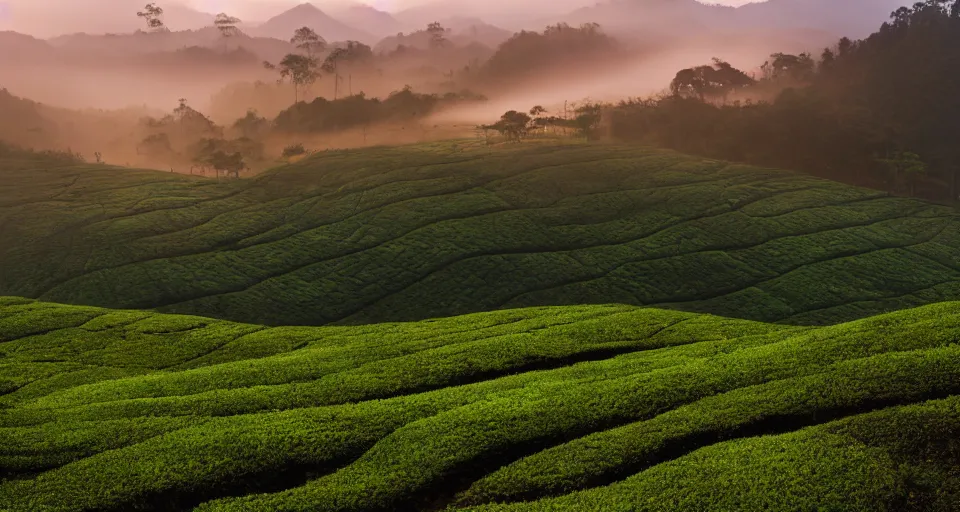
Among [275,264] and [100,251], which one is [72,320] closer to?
[275,264]

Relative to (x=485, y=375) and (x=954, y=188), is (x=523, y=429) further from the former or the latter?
→ (x=954, y=188)

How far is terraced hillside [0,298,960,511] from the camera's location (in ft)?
89.3

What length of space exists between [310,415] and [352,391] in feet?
16.9

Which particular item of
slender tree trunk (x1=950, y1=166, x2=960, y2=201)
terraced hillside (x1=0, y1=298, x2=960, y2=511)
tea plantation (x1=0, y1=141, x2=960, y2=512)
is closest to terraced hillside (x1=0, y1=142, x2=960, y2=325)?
tea plantation (x1=0, y1=141, x2=960, y2=512)

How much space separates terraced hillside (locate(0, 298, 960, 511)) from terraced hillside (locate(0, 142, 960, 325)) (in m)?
59.2

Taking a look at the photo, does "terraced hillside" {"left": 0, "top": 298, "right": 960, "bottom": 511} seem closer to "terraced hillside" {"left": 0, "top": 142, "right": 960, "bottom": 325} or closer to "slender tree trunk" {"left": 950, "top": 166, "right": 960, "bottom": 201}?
"terraced hillside" {"left": 0, "top": 142, "right": 960, "bottom": 325}

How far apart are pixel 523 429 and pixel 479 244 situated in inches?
3744

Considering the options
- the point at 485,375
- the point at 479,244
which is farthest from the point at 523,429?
the point at 479,244

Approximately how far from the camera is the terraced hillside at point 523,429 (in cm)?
2722

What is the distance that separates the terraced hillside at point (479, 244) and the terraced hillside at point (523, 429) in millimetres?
59240

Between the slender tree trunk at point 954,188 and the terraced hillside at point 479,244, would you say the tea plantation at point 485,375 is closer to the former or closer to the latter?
the terraced hillside at point 479,244

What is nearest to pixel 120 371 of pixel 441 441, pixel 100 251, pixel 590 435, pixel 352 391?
pixel 352 391

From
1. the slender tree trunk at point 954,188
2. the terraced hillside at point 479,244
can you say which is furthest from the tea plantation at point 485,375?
the slender tree trunk at point 954,188

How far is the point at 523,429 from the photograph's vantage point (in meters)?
32.9
